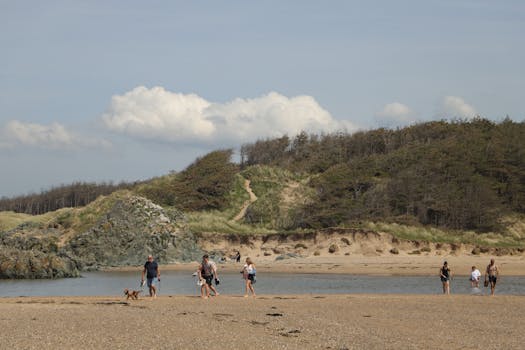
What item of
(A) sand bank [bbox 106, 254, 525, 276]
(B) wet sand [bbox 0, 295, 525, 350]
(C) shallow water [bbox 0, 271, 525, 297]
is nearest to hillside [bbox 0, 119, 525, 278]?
(A) sand bank [bbox 106, 254, 525, 276]

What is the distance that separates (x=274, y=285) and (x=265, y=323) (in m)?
16.7

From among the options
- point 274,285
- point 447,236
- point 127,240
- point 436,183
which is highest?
point 436,183

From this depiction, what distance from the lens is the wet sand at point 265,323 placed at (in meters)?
15.3

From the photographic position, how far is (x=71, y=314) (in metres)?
19.9

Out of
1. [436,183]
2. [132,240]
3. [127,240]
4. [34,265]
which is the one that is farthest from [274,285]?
[436,183]

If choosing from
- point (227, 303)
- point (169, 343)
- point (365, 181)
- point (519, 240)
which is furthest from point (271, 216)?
point (169, 343)

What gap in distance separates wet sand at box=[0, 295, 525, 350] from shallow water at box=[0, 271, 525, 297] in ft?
19.8

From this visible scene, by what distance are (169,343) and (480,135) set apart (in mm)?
61678

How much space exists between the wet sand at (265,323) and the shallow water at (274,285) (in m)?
6.04

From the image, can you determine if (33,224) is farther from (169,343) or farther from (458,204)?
(169,343)

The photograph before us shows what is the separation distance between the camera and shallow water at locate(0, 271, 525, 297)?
31.7 m

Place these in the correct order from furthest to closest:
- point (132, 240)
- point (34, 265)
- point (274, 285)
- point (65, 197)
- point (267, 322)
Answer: point (65, 197)
point (132, 240)
point (34, 265)
point (274, 285)
point (267, 322)

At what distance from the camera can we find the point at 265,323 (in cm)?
1862

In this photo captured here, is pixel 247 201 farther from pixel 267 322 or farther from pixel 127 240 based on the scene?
pixel 267 322
